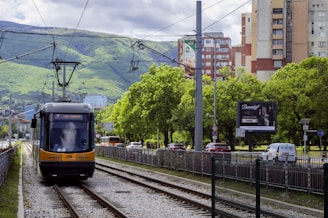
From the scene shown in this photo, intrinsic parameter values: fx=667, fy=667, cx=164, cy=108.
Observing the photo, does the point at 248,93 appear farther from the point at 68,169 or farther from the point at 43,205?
the point at 43,205

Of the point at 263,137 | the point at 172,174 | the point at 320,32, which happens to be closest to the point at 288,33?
the point at 320,32

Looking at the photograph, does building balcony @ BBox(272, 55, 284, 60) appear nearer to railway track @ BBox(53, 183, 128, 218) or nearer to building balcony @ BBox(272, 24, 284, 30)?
building balcony @ BBox(272, 24, 284, 30)

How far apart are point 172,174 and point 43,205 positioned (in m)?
14.5

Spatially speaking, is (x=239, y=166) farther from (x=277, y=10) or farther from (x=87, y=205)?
(x=277, y=10)

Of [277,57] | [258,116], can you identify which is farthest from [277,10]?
[258,116]

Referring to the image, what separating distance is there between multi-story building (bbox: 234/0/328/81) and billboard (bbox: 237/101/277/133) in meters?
72.0

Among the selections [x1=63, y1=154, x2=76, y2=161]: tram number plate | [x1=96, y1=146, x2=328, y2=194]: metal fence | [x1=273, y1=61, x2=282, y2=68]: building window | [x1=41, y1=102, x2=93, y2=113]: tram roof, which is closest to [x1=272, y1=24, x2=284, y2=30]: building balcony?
[x1=273, y1=61, x2=282, y2=68]: building window

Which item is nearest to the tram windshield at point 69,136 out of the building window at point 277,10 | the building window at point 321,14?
the building window at point 277,10

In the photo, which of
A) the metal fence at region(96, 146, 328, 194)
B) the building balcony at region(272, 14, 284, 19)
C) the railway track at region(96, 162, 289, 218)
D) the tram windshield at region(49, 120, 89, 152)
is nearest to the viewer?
the railway track at region(96, 162, 289, 218)

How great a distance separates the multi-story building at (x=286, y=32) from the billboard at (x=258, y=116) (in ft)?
236

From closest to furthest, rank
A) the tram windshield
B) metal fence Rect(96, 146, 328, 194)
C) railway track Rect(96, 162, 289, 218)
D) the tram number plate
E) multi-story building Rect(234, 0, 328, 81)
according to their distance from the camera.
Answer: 1. railway track Rect(96, 162, 289, 218)
2. metal fence Rect(96, 146, 328, 194)
3. the tram number plate
4. the tram windshield
5. multi-story building Rect(234, 0, 328, 81)

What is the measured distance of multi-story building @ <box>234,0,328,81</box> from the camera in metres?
124

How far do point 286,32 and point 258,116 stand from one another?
76873 millimetres

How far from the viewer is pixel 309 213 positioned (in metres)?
9.56
